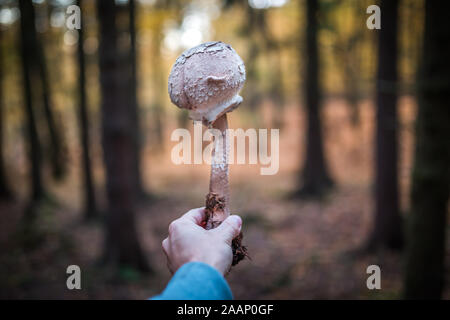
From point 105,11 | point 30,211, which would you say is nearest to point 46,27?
point 30,211

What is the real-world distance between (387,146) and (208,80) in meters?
6.10

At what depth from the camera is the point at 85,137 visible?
9.88 m

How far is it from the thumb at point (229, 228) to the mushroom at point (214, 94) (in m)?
0.11

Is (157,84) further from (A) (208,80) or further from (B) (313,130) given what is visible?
(A) (208,80)

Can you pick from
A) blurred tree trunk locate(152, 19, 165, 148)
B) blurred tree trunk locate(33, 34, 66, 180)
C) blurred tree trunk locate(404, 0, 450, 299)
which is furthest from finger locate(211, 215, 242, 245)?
blurred tree trunk locate(152, 19, 165, 148)

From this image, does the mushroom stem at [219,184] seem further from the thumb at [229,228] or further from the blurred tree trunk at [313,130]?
the blurred tree trunk at [313,130]

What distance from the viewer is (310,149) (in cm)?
1127

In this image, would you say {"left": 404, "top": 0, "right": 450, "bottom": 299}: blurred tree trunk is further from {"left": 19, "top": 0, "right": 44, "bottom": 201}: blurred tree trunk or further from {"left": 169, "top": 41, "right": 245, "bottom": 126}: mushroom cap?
{"left": 19, "top": 0, "right": 44, "bottom": 201}: blurred tree trunk

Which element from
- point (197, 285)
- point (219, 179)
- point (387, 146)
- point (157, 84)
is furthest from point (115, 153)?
point (157, 84)

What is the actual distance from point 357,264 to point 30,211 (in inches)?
352

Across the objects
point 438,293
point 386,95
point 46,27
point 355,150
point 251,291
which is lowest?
point 251,291

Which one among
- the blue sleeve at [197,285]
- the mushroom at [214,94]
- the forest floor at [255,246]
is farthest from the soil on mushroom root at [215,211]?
the forest floor at [255,246]
